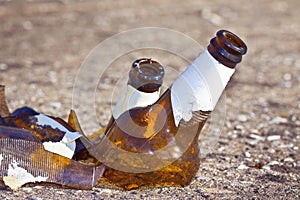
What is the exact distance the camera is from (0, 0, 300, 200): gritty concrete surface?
227 centimetres

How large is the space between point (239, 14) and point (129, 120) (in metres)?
3.46

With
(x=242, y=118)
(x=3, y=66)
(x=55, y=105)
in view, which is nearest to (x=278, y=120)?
(x=242, y=118)

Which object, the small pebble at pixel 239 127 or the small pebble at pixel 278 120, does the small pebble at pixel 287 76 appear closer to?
the small pebble at pixel 278 120

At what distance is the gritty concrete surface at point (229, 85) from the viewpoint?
2.27 meters

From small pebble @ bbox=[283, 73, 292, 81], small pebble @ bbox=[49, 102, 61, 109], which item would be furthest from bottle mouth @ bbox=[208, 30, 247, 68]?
small pebble @ bbox=[283, 73, 292, 81]

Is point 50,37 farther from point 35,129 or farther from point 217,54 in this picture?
point 217,54

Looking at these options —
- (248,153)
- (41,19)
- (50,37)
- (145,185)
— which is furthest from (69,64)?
(145,185)

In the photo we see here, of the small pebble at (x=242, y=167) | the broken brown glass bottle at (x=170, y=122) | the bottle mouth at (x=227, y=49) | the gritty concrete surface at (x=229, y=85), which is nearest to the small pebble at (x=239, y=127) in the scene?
the gritty concrete surface at (x=229, y=85)

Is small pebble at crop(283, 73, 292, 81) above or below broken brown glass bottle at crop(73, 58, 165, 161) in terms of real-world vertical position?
below

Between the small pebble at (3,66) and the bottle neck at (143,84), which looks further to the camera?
the small pebble at (3,66)

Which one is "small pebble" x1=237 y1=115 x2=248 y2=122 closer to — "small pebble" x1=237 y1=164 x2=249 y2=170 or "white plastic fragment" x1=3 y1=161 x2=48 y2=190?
"small pebble" x1=237 y1=164 x2=249 y2=170

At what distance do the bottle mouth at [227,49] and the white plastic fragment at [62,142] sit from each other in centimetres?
61

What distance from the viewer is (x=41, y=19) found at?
470 cm

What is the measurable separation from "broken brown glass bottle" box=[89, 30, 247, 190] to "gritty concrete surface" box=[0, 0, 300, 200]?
0.13 meters
